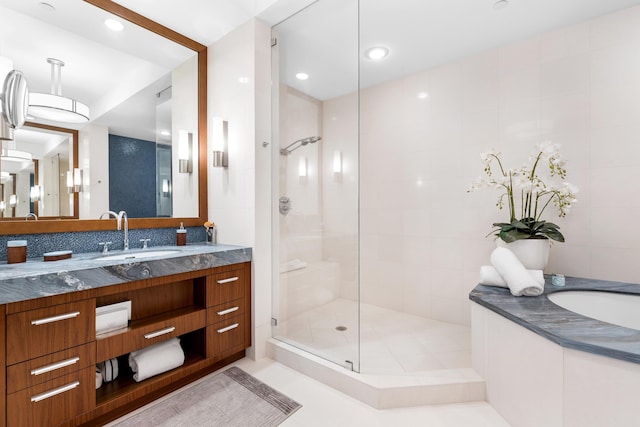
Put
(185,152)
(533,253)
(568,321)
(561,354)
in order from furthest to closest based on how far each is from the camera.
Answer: (185,152)
(533,253)
(568,321)
(561,354)

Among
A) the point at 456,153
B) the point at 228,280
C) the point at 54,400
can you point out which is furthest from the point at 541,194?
the point at 54,400

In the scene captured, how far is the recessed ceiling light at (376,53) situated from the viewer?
2.46 meters

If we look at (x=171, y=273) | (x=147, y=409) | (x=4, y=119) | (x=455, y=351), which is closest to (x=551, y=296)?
(x=455, y=351)

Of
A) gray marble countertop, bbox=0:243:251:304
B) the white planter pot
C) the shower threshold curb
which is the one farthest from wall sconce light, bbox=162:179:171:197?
the white planter pot

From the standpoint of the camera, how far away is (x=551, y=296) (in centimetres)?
171

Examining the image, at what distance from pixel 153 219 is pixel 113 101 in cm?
87

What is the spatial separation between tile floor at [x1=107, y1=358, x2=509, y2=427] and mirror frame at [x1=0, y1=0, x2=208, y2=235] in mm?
1480

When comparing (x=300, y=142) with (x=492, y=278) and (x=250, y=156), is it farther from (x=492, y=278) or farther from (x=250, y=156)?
(x=492, y=278)

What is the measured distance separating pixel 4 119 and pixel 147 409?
1.55m

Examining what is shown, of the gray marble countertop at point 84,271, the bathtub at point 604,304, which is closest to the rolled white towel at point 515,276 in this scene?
the bathtub at point 604,304

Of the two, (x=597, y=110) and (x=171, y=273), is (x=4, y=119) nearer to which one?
(x=171, y=273)

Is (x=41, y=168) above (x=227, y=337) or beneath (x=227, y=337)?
above

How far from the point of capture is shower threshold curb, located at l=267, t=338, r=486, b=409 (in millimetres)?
1590

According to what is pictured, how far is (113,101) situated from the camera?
1.99 meters
